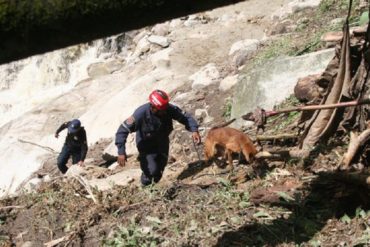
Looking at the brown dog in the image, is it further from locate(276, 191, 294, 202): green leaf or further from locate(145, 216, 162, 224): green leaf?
locate(145, 216, 162, 224): green leaf

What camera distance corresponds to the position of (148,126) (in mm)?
8969

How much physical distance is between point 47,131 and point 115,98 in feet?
7.10

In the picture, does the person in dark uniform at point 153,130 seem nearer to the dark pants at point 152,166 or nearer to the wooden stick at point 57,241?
the dark pants at point 152,166

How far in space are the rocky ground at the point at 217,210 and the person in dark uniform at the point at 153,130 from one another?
0.89 m

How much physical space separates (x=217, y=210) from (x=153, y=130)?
2.81 m

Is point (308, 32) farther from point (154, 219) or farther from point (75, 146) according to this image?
point (154, 219)

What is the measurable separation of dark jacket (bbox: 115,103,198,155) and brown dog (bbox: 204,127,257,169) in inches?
33.3

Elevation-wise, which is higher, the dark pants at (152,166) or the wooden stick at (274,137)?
the wooden stick at (274,137)

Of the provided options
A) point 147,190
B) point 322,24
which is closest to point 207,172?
point 147,190

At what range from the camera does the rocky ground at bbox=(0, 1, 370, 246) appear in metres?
5.79

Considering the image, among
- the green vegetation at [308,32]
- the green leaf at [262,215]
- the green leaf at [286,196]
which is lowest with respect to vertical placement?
the green vegetation at [308,32]

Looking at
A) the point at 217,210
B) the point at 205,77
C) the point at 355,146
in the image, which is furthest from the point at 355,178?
the point at 205,77

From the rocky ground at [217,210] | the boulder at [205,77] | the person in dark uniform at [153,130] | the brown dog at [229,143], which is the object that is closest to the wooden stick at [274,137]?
the rocky ground at [217,210]

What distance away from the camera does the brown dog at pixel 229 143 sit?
7582mm
